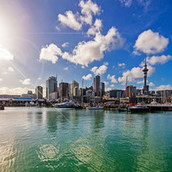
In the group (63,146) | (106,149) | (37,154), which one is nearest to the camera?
(37,154)

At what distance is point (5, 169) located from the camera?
442 inches

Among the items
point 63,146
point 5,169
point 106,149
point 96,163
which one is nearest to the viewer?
point 5,169

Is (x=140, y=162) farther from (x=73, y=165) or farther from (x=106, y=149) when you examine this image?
(x=73, y=165)

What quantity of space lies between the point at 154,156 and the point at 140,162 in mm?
2833

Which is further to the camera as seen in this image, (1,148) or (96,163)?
(1,148)

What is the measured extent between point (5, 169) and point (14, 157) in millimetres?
2457

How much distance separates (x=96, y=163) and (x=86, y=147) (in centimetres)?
434

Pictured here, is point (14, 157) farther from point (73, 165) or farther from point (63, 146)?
point (73, 165)

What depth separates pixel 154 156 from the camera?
1391 cm

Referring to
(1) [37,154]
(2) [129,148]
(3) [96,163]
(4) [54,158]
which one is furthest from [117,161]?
(1) [37,154]

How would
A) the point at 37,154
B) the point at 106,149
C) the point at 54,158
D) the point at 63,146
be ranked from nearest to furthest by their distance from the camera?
the point at 54,158
the point at 37,154
the point at 106,149
the point at 63,146

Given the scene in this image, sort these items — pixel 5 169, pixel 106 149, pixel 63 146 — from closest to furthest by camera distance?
pixel 5 169
pixel 106 149
pixel 63 146

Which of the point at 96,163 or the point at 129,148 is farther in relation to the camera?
the point at 129,148

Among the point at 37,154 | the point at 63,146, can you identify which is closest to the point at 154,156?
the point at 63,146
